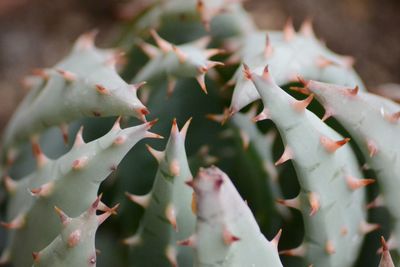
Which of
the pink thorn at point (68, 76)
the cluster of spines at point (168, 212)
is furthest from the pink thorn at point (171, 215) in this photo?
the pink thorn at point (68, 76)

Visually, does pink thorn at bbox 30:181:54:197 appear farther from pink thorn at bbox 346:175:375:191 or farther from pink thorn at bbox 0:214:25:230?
pink thorn at bbox 346:175:375:191

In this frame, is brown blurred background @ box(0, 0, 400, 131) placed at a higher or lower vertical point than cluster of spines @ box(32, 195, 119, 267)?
lower

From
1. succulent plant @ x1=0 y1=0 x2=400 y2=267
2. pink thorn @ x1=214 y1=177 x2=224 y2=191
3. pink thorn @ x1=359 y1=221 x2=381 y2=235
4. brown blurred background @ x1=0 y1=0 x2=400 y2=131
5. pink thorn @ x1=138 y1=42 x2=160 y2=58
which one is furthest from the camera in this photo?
brown blurred background @ x1=0 y1=0 x2=400 y2=131

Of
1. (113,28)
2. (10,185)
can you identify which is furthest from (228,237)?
(113,28)

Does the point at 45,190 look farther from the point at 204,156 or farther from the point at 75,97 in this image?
the point at 204,156

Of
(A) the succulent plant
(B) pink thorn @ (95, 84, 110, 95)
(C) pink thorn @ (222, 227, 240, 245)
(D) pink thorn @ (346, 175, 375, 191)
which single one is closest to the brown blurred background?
(A) the succulent plant

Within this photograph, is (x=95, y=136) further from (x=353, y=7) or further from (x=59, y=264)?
(x=353, y=7)

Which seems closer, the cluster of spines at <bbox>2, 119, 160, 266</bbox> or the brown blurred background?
the cluster of spines at <bbox>2, 119, 160, 266</bbox>
